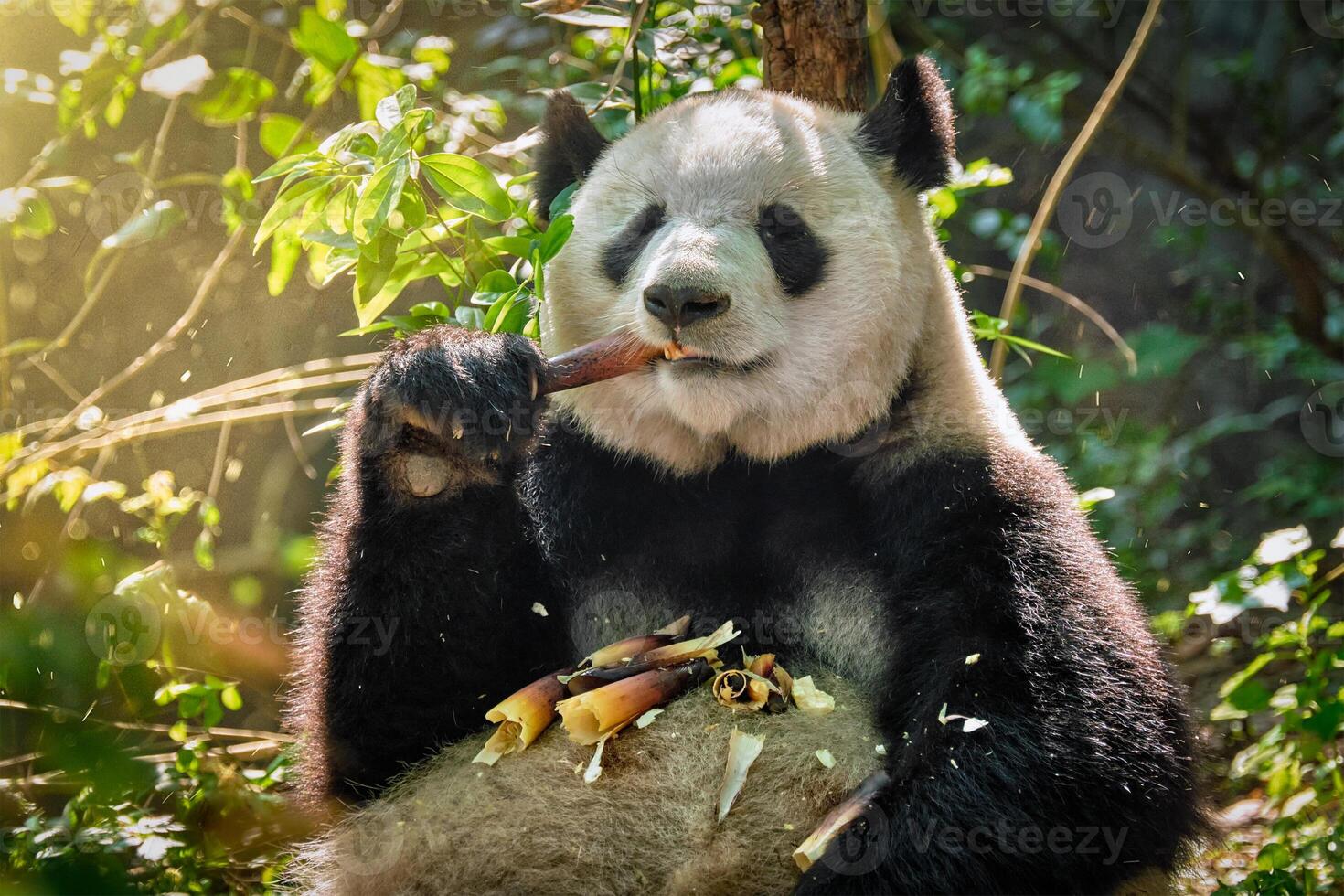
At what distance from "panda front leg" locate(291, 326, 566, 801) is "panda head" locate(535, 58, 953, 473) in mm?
414

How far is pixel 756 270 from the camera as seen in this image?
3477 millimetres

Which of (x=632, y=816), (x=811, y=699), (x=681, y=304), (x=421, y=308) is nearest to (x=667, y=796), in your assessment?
(x=632, y=816)

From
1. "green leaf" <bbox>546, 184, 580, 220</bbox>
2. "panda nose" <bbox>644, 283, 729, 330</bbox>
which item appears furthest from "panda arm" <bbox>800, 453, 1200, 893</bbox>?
"green leaf" <bbox>546, 184, 580, 220</bbox>

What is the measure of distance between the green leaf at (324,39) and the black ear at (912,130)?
2.16 metres

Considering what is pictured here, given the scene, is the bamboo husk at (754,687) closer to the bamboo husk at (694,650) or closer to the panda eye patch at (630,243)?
the bamboo husk at (694,650)

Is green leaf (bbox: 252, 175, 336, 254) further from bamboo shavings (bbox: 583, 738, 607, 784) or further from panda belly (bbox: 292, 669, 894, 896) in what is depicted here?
bamboo shavings (bbox: 583, 738, 607, 784)

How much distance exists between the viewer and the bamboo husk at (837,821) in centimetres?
312

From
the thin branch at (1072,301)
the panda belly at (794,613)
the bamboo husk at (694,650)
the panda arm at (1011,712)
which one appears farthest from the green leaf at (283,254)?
the thin branch at (1072,301)

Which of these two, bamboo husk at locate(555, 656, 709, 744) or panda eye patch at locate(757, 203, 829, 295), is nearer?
bamboo husk at locate(555, 656, 709, 744)

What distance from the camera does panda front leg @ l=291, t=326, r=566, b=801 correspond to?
3.31m

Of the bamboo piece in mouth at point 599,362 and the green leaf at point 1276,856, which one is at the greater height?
the bamboo piece in mouth at point 599,362

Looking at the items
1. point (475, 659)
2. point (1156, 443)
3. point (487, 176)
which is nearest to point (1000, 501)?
point (475, 659)

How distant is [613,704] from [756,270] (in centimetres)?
129

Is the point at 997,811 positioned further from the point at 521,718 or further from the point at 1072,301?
the point at 1072,301
